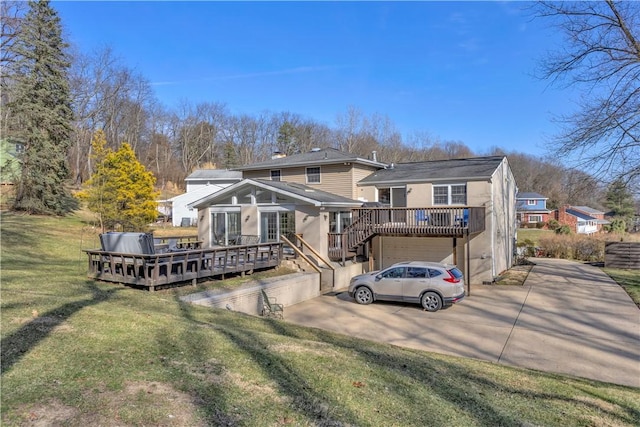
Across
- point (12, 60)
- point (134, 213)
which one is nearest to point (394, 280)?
point (134, 213)

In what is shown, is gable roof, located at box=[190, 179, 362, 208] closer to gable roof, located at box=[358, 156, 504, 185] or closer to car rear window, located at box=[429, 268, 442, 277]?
gable roof, located at box=[358, 156, 504, 185]

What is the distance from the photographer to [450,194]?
1934 cm

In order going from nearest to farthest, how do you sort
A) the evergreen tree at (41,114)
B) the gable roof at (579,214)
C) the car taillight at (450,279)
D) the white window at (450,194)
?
1. the car taillight at (450,279)
2. the white window at (450,194)
3. the evergreen tree at (41,114)
4. the gable roof at (579,214)

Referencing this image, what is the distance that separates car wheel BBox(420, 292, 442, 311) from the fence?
1531 centimetres

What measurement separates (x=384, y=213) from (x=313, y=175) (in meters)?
6.58

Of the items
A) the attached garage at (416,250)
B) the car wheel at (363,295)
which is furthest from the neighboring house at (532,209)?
the car wheel at (363,295)

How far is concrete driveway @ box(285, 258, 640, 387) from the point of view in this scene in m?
8.42

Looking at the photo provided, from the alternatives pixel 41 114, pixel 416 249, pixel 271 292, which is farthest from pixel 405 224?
pixel 41 114

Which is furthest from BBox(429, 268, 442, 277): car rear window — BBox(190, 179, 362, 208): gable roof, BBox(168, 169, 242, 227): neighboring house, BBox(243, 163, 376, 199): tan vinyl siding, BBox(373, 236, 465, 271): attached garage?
BBox(168, 169, 242, 227): neighboring house

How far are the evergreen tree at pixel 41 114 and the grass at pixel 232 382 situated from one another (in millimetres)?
21057

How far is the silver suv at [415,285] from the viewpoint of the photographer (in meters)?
12.6

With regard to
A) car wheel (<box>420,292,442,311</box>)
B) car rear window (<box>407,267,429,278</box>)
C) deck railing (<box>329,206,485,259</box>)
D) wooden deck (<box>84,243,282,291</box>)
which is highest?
deck railing (<box>329,206,485,259</box>)

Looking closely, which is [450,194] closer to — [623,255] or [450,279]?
[450,279]

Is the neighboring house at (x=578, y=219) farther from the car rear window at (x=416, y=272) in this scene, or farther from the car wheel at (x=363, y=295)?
the car wheel at (x=363, y=295)
